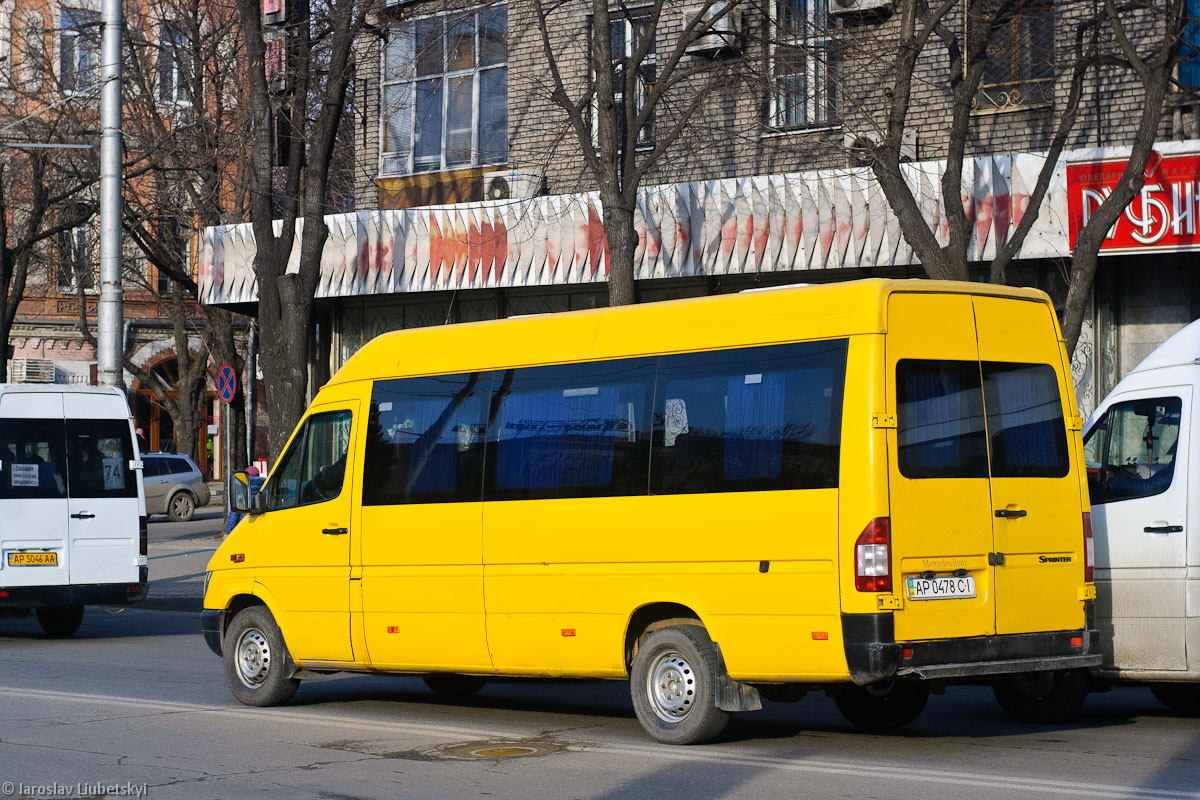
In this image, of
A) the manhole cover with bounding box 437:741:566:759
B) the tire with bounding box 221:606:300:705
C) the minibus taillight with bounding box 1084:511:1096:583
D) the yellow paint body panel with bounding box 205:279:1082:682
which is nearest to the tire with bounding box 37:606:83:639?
the yellow paint body panel with bounding box 205:279:1082:682

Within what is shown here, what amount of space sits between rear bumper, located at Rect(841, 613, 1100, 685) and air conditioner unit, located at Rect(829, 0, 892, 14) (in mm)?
12867

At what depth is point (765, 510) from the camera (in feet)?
27.7

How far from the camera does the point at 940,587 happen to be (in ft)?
27.0

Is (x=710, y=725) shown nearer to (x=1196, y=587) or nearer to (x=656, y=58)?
(x=1196, y=587)

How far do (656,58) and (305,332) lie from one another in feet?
21.3

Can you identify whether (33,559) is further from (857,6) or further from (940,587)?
(857,6)

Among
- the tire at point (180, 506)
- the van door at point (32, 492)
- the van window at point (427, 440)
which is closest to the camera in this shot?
the van window at point (427, 440)

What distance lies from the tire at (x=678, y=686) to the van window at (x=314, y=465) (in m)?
2.84

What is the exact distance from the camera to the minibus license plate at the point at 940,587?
8.12 m

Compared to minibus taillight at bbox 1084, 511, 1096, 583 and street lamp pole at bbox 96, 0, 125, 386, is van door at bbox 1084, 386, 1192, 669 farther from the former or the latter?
street lamp pole at bbox 96, 0, 125, 386

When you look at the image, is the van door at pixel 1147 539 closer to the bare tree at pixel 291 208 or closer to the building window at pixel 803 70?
the building window at pixel 803 70

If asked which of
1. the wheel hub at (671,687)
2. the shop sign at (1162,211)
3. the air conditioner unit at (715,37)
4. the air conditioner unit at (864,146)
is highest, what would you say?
the air conditioner unit at (715,37)

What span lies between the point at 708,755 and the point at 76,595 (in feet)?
30.4

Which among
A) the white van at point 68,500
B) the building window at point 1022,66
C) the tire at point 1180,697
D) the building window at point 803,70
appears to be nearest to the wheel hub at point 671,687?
the tire at point 1180,697
